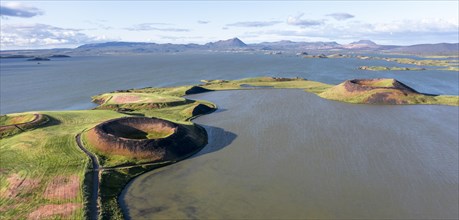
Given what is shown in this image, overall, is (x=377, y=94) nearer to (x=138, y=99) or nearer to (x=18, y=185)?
(x=138, y=99)

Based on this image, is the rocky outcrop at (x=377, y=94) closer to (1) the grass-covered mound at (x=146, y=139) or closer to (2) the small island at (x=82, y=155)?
(2) the small island at (x=82, y=155)

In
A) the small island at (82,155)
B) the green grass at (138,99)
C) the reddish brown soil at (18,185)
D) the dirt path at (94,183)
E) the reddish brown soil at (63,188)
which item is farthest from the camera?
the green grass at (138,99)

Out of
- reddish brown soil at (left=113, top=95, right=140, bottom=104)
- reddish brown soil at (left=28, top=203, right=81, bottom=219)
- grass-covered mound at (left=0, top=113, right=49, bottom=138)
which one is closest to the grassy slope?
reddish brown soil at (left=28, top=203, right=81, bottom=219)

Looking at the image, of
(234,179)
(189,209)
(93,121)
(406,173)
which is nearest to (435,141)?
(406,173)

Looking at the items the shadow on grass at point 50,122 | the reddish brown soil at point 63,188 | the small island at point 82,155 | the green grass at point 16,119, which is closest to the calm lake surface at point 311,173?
the small island at point 82,155

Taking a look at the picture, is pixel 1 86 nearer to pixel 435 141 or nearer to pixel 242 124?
pixel 242 124
